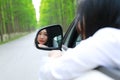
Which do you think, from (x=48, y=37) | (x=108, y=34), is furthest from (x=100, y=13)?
(x=48, y=37)

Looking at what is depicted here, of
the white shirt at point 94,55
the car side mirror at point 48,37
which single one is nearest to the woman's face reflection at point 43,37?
the car side mirror at point 48,37

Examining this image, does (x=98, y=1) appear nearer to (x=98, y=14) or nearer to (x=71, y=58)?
(x=98, y=14)

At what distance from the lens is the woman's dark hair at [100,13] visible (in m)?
1.34

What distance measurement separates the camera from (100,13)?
4.45 feet

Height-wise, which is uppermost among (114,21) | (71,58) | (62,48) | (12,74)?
(114,21)

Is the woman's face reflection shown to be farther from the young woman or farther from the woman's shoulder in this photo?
the woman's shoulder

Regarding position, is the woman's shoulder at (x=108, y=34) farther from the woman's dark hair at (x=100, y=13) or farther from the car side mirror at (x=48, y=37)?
the car side mirror at (x=48, y=37)

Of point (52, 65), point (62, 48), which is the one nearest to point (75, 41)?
point (62, 48)

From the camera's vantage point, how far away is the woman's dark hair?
4.39 feet

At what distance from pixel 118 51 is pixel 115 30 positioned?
0.08 m

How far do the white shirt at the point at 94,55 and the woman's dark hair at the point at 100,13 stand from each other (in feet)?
0.16

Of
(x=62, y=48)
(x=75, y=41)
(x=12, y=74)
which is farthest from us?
(x=12, y=74)

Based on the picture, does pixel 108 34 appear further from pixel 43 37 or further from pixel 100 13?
pixel 43 37

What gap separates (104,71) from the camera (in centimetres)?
131
